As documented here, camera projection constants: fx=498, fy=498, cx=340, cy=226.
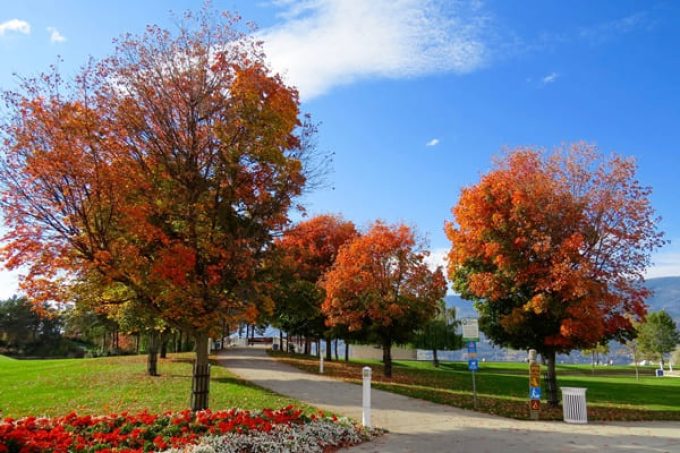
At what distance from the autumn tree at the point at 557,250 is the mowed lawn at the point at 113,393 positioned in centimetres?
768

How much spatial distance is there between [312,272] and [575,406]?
25.0 meters

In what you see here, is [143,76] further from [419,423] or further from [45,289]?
[419,423]

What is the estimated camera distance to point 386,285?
77.6 ft

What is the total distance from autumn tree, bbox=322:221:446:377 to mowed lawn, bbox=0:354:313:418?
6.55 m

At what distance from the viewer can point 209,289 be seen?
10547 millimetres

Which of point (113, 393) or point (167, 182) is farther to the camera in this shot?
point (113, 393)

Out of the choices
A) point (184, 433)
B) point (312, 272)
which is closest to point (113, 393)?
point (184, 433)

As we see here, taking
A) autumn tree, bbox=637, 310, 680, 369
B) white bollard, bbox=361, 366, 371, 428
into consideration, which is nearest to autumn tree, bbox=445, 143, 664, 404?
white bollard, bbox=361, 366, 371, 428

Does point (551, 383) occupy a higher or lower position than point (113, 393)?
higher

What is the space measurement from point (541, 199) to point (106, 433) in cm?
1370

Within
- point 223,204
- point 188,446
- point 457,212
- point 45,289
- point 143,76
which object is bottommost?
point 188,446

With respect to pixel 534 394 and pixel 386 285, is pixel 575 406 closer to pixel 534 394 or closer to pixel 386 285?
pixel 534 394

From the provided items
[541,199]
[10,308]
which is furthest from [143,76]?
[10,308]

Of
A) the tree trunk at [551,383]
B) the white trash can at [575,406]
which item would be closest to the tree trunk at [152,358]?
the tree trunk at [551,383]
